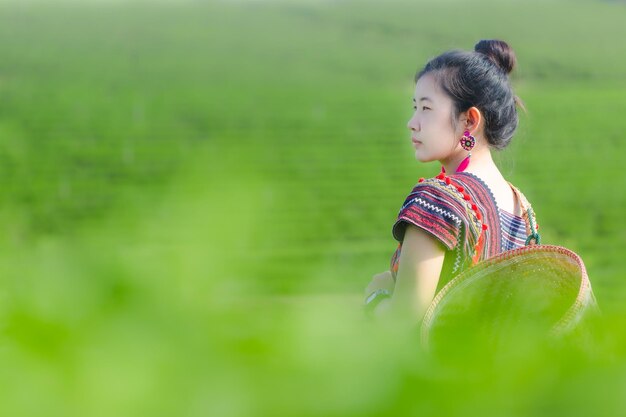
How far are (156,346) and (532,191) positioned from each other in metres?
8.53

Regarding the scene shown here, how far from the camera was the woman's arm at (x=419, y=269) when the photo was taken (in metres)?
1.17

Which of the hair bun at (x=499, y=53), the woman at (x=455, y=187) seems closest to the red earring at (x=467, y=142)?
the woman at (x=455, y=187)

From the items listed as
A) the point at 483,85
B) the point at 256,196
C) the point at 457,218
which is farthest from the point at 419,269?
the point at 256,196

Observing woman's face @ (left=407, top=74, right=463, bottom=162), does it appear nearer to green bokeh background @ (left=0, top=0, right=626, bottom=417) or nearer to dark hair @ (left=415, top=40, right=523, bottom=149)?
dark hair @ (left=415, top=40, right=523, bottom=149)

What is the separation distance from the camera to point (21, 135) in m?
8.34

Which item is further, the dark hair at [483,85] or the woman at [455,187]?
the dark hair at [483,85]

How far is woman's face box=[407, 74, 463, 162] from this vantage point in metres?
1.32

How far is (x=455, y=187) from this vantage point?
121cm

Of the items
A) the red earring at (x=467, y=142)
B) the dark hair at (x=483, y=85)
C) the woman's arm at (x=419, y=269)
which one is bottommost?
the woman's arm at (x=419, y=269)

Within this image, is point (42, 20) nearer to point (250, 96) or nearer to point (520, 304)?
point (250, 96)

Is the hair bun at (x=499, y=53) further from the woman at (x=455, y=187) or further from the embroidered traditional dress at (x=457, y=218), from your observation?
the embroidered traditional dress at (x=457, y=218)

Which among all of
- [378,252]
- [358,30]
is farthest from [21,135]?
[358,30]

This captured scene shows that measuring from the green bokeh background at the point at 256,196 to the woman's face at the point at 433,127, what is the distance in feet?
0.66

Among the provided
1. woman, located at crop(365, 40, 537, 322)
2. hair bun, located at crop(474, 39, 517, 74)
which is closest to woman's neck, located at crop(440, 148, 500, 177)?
woman, located at crop(365, 40, 537, 322)
